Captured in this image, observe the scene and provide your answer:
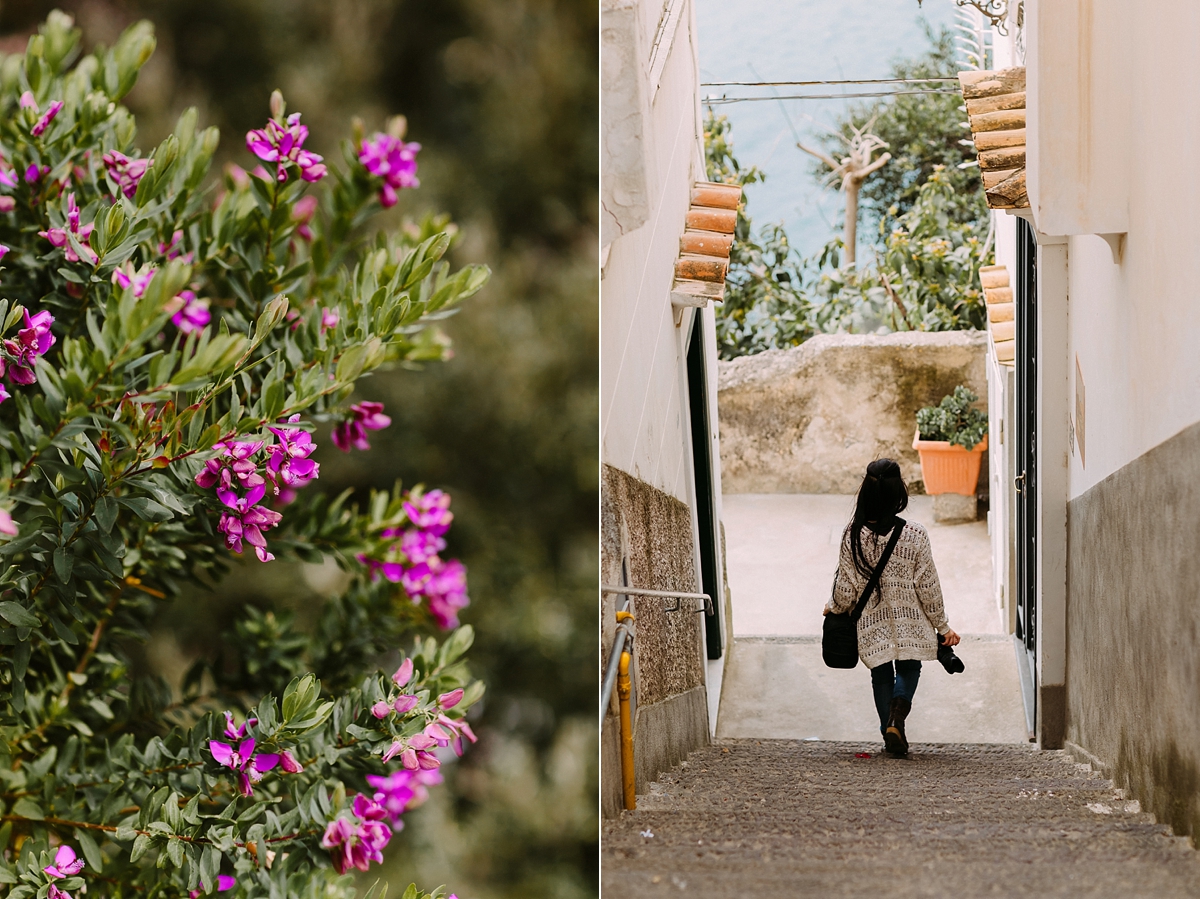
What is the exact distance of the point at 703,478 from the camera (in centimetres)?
452

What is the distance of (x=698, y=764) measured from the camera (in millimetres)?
2725

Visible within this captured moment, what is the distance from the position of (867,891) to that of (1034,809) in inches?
29.3

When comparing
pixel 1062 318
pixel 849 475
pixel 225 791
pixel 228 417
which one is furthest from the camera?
pixel 849 475

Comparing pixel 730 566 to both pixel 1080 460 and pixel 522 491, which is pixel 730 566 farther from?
pixel 522 491

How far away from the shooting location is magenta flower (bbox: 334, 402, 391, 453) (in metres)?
1.24

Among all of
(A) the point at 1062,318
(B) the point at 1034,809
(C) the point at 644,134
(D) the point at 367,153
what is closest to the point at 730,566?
(A) the point at 1062,318

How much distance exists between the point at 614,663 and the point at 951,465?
5.56 m

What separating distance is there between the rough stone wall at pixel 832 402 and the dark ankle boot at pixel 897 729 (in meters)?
4.41

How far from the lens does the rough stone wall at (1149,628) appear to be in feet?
4.85

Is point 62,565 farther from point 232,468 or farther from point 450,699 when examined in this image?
point 450,699

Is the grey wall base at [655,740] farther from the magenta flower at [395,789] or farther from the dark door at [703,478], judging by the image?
the dark door at [703,478]

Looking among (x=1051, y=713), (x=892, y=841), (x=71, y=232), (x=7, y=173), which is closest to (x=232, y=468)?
(x=71, y=232)

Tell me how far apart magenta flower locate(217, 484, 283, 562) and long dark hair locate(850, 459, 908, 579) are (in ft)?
5.50

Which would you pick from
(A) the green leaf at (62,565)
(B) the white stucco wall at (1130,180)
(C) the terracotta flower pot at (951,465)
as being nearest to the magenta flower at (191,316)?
(A) the green leaf at (62,565)
